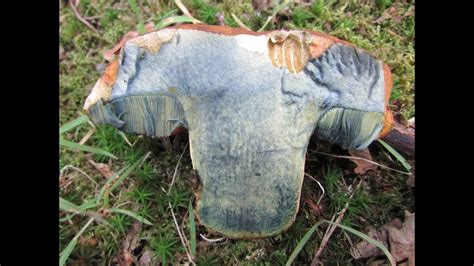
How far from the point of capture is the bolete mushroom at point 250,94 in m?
1.80

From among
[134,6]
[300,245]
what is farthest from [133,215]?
[134,6]

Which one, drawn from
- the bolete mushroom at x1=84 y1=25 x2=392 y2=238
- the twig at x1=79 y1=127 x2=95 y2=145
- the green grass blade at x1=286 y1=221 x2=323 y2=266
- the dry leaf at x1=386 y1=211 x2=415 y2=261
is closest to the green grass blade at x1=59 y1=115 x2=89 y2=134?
the twig at x1=79 y1=127 x2=95 y2=145

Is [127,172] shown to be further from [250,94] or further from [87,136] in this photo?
[250,94]

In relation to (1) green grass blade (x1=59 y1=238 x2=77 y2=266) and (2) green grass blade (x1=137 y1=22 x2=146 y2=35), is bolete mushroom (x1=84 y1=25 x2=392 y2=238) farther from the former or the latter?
(1) green grass blade (x1=59 y1=238 x2=77 y2=266)

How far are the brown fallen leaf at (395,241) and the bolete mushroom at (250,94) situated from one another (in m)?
0.64

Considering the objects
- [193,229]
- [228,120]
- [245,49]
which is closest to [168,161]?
[193,229]

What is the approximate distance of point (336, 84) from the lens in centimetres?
182

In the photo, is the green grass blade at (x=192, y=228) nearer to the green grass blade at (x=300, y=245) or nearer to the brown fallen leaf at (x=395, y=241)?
the green grass blade at (x=300, y=245)

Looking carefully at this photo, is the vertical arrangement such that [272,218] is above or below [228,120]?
below

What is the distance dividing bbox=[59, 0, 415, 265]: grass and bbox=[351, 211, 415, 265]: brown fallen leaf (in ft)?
0.13

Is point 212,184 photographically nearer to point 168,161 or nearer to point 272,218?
point 272,218

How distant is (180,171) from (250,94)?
2.75 ft

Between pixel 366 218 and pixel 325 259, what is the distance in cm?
31

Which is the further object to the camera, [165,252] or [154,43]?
[165,252]
